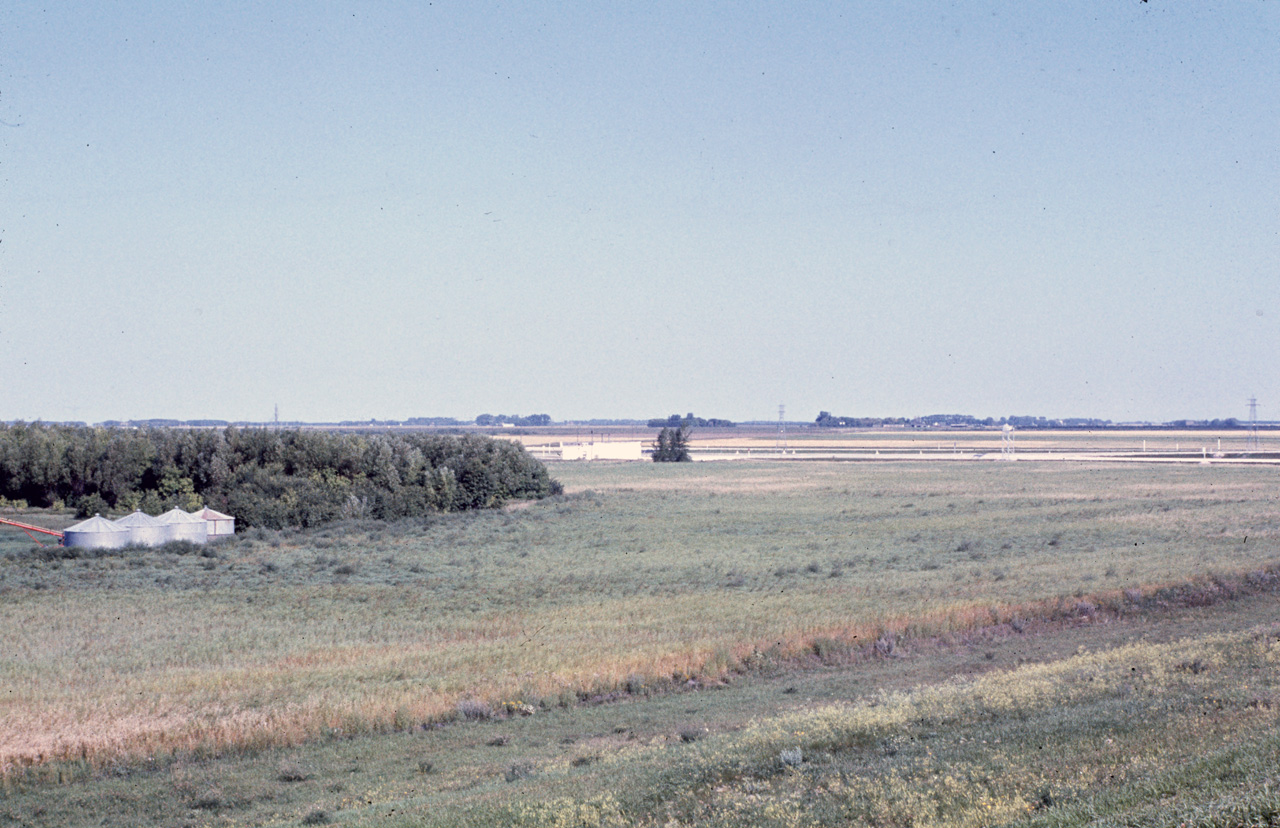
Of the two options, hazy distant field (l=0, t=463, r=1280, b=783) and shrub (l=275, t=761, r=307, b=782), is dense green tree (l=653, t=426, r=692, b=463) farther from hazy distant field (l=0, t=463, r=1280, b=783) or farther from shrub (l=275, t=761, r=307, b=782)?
shrub (l=275, t=761, r=307, b=782)

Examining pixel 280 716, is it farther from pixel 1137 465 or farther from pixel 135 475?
pixel 1137 465

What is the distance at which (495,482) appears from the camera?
2586 inches

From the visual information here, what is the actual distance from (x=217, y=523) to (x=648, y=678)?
3601 cm

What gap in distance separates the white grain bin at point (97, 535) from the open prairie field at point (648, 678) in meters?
1.65

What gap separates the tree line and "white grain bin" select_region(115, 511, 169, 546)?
32.9 feet

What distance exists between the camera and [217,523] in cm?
4872

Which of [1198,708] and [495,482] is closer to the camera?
[1198,708]

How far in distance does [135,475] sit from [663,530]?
33.6m

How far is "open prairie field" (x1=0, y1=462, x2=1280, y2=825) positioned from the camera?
34.4 feet

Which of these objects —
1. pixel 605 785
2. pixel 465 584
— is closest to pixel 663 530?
pixel 465 584

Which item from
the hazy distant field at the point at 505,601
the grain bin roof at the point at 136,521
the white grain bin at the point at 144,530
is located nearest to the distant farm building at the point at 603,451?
the hazy distant field at the point at 505,601

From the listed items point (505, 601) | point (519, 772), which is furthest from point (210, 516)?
point (519, 772)

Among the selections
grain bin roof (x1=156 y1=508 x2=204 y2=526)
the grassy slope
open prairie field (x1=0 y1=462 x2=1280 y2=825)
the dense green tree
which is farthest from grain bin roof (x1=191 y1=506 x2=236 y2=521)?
the dense green tree

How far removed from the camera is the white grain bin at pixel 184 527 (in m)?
44.3
